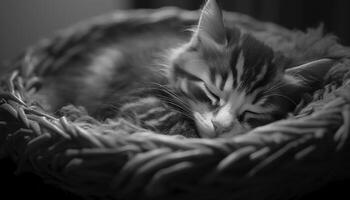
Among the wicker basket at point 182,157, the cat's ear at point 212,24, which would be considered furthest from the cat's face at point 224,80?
the wicker basket at point 182,157

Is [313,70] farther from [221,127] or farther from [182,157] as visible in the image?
[182,157]

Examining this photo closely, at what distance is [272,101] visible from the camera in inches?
45.6

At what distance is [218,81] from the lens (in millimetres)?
1123

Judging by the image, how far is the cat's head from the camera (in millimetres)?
1085

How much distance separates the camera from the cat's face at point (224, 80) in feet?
3.55

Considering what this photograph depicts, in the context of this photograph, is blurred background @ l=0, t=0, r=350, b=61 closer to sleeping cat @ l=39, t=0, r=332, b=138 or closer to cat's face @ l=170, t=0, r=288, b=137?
sleeping cat @ l=39, t=0, r=332, b=138

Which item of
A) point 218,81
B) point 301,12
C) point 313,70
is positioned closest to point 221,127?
point 218,81

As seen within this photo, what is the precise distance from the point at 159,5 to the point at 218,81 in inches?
51.2

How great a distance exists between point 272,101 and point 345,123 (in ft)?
0.99

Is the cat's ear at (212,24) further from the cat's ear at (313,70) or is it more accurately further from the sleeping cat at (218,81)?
the cat's ear at (313,70)

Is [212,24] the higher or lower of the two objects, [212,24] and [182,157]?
the higher

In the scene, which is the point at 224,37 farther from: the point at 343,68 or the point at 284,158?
the point at 284,158

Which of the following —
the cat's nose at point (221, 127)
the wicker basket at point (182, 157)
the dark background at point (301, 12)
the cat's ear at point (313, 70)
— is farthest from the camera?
the dark background at point (301, 12)

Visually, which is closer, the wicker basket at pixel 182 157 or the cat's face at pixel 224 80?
the wicker basket at pixel 182 157
